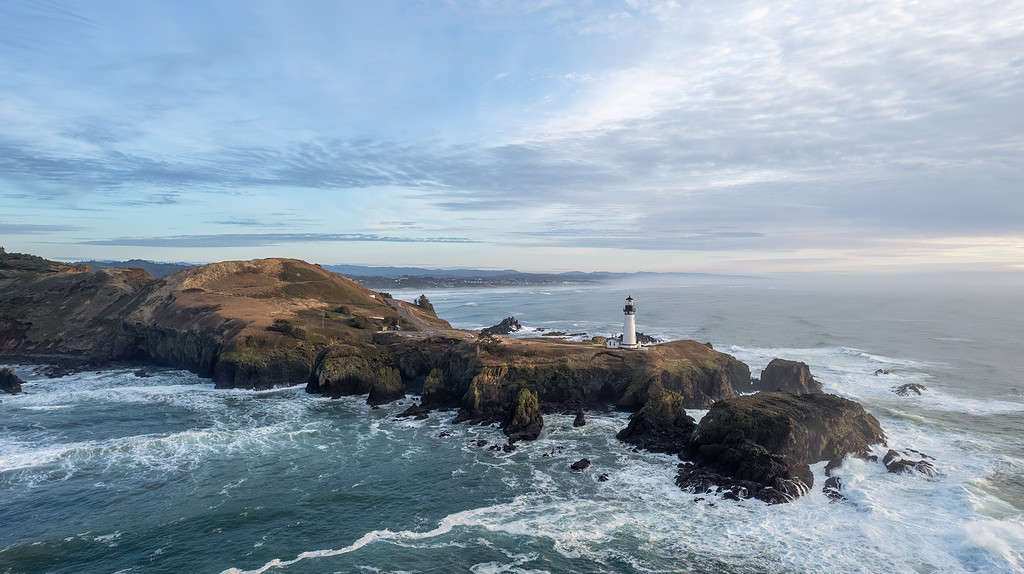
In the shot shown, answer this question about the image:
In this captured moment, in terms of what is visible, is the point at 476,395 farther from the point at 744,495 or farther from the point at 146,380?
the point at 146,380

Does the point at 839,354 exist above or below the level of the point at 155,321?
below

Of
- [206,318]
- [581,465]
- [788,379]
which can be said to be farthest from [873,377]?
[206,318]

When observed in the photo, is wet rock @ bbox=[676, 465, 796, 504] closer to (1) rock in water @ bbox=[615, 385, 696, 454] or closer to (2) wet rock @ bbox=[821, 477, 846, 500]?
(2) wet rock @ bbox=[821, 477, 846, 500]

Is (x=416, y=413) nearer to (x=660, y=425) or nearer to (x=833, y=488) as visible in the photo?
(x=660, y=425)

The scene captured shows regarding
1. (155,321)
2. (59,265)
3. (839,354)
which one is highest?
(59,265)

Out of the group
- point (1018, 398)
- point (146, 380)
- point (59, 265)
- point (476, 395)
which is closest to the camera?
point (476, 395)

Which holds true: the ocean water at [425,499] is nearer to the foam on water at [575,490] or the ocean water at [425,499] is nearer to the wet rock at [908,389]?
the foam on water at [575,490]

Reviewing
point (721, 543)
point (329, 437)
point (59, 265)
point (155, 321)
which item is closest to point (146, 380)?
point (155, 321)

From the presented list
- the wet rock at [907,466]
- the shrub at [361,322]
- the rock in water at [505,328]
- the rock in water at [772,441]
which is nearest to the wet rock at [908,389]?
the rock in water at [772,441]
